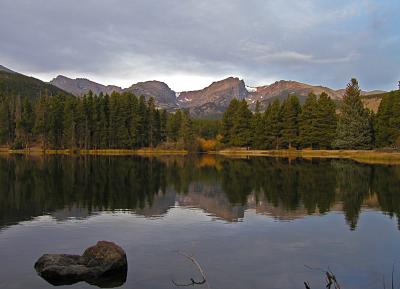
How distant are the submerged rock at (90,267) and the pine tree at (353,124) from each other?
82.6 m

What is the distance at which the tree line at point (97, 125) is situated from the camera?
124000 millimetres

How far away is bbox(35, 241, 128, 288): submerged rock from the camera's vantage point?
14.4 metres

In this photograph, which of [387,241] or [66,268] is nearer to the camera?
[66,268]

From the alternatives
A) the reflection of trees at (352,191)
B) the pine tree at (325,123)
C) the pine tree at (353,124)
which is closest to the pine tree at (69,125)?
the pine tree at (325,123)

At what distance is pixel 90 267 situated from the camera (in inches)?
587

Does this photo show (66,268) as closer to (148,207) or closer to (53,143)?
(148,207)

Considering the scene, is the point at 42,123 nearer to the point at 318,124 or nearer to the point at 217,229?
the point at 318,124

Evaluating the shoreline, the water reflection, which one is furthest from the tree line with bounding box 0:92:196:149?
the water reflection

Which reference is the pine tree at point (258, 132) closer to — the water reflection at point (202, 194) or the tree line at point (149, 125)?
the tree line at point (149, 125)

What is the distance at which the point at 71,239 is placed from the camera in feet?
66.3

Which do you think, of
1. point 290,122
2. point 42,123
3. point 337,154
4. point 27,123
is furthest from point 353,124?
point 27,123

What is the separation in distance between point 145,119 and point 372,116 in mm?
61967

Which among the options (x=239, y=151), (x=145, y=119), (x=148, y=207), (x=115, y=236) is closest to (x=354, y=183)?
(x=148, y=207)

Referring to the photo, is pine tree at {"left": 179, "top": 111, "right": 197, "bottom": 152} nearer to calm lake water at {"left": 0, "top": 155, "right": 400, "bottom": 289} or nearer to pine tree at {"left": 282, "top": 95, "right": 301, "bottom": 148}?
pine tree at {"left": 282, "top": 95, "right": 301, "bottom": 148}
